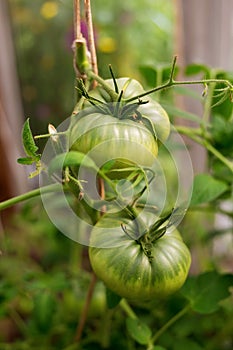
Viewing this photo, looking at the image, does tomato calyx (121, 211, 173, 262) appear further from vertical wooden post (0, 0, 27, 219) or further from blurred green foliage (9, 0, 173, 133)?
blurred green foliage (9, 0, 173, 133)

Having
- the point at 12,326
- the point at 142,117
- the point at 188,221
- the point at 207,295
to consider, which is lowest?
the point at 12,326

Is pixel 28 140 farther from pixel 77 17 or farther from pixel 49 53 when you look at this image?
pixel 49 53

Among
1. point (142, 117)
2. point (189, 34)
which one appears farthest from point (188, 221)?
point (142, 117)

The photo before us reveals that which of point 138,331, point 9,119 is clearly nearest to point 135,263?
point 138,331

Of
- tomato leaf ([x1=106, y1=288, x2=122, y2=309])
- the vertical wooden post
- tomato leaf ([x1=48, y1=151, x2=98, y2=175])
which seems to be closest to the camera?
tomato leaf ([x1=48, y1=151, x2=98, y2=175])

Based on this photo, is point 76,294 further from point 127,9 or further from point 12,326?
point 127,9

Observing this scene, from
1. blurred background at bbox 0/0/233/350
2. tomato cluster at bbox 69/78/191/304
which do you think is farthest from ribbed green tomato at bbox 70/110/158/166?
blurred background at bbox 0/0/233/350
